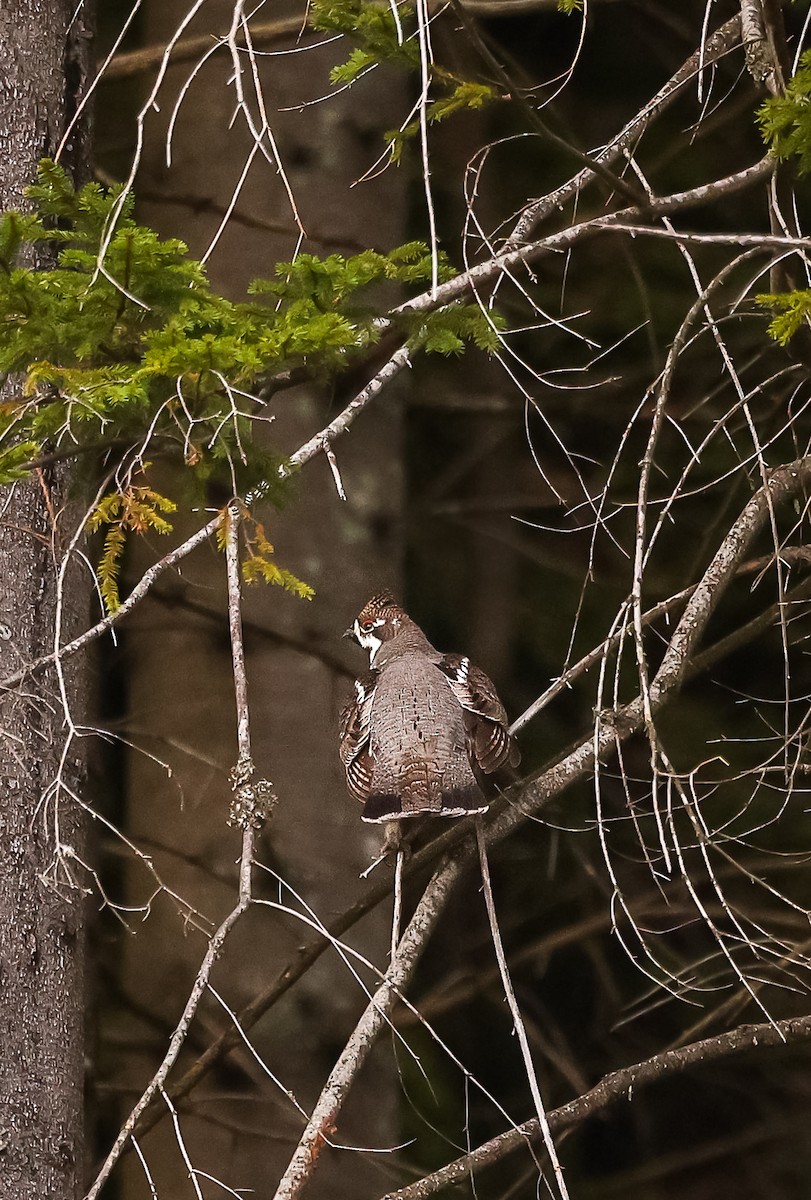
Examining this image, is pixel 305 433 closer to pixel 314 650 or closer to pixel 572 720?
pixel 314 650

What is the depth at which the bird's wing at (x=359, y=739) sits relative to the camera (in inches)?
140

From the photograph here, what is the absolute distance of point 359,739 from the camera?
3.64m

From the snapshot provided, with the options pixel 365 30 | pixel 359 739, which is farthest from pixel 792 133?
pixel 359 739

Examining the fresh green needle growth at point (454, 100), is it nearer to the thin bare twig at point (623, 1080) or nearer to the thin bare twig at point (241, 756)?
the thin bare twig at point (241, 756)

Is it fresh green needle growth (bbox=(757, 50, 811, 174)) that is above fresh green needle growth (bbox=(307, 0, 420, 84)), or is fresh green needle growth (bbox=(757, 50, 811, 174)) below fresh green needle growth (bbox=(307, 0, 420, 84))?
below

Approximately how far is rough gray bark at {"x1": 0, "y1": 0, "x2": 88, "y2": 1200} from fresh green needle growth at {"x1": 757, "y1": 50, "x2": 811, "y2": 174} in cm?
211

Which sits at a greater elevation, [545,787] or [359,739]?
[359,739]

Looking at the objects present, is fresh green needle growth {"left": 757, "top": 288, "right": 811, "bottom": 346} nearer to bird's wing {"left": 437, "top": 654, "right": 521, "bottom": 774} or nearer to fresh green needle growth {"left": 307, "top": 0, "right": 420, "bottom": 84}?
fresh green needle growth {"left": 307, "top": 0, "right": 420, "bottom": 84}

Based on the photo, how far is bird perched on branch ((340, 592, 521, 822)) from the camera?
3.29 meters

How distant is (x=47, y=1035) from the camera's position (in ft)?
12.3

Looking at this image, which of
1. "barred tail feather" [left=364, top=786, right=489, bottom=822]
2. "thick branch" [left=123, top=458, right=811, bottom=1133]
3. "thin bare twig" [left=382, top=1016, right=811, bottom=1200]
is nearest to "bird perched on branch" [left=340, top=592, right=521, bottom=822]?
"barred tail feather" [left=364, top=786, right=489, bottom=822]

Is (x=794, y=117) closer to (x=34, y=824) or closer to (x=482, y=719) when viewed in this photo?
(x=482, y=719)

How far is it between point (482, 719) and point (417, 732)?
26 cm

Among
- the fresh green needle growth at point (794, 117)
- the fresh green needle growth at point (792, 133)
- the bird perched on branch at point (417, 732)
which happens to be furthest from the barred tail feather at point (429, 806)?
the fresh green needle growth at point (794, 117)
